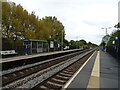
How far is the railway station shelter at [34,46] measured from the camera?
29.9 m

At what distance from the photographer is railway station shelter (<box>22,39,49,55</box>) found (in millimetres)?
29869

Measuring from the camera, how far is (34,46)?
35250 mm

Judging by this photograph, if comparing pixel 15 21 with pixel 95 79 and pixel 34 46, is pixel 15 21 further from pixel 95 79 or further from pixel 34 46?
pixel 95 79

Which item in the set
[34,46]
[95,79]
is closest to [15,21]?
[34,46]

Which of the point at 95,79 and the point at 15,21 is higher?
the point at 15,21

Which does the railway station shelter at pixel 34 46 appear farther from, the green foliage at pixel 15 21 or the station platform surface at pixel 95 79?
the station platform surface at pixel 95 79

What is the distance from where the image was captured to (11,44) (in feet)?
88.4

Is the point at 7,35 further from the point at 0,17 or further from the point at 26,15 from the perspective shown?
the point at 26,15

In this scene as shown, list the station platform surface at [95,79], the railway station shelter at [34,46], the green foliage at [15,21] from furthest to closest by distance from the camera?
the railway station shelter at [34,46]
the green foliage at [15,21]
the station platform surface at [95,79]

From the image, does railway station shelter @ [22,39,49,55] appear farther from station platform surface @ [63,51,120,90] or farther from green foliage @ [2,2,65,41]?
station platform surface @ [63,51,120,90]

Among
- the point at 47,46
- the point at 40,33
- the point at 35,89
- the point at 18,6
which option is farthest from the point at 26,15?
the point at 35,89

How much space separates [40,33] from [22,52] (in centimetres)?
1080

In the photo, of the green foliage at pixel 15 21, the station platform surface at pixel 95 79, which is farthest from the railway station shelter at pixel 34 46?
the station platform surface at pixel 95 79

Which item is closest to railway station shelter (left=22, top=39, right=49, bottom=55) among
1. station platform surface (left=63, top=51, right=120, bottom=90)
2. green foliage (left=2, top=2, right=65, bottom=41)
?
green foliage (left=2, top=2, right=65, bottom=41)
